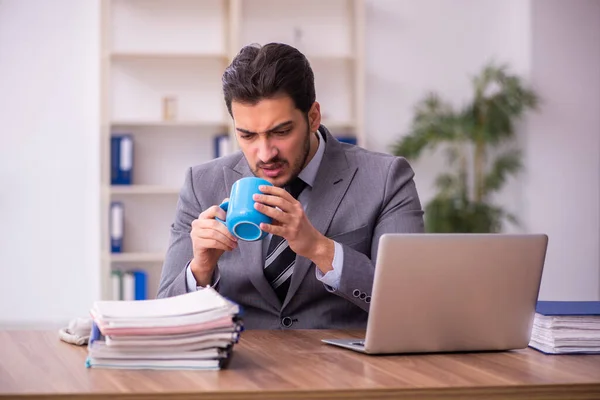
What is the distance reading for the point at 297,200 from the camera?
6.81ft

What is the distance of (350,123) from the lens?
16.5ft

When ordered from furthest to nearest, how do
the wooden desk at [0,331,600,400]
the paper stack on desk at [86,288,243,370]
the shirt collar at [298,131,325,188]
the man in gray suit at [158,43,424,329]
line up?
1. the shirt collar at [298,131,325,188]
2. the man in gray suit at [158,43,424,329]
3. the paper stack on desk at [86,288,243,370]
4. the wooden desk at [0,331,600,400]

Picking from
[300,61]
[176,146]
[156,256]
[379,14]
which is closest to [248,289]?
[300,61]

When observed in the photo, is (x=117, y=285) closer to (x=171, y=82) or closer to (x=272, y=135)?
(x=171, y=82)

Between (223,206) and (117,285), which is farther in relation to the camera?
(117,285)

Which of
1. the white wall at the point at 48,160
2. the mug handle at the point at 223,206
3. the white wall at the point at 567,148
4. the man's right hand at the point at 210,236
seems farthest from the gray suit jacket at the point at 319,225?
the white wall at the point at 567,148

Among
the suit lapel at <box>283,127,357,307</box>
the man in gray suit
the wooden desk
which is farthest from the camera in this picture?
the suit lapel at <box>283,127,357,307</box>

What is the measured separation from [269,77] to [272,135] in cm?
15

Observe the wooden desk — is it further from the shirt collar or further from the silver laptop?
the shirt collar

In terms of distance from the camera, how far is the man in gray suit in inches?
78.8

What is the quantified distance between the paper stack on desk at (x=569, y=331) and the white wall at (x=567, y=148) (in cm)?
367

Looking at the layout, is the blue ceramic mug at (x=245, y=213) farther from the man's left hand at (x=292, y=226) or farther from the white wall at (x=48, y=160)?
the white wall at (x=48, y=160)

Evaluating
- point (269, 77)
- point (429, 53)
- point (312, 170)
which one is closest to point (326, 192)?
point (312, 170)

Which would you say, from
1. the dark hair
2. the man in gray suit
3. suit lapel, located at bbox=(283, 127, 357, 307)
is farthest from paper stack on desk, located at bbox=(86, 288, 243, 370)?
the dark hair
